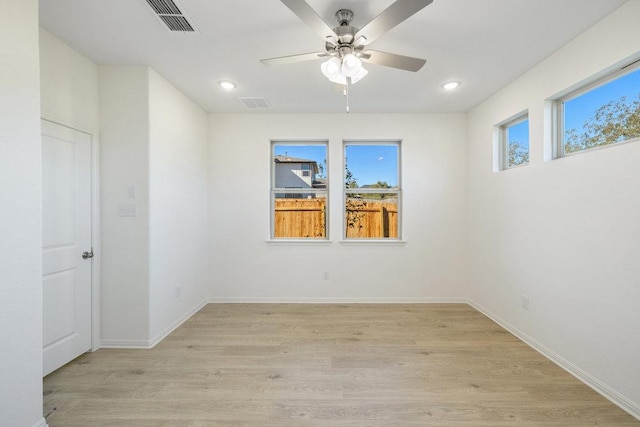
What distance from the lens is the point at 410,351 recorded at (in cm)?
260

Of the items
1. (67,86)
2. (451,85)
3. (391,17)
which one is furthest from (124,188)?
(451,85)

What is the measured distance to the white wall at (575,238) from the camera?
6.08ft

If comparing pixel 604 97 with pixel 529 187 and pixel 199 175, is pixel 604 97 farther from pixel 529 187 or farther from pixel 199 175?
pixel 199 175

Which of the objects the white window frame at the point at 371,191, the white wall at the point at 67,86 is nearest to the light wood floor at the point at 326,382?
the white window frame at the point at 371,191

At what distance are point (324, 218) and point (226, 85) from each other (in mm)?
2105

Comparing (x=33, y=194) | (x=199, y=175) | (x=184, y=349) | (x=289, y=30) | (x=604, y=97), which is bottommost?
(x=184, y=349)

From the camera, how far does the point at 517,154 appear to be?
3.10 metres

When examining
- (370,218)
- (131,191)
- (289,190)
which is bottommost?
(370,218)

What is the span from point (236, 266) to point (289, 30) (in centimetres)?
295

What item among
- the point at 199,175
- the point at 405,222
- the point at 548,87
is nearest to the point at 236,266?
the point at 199,175

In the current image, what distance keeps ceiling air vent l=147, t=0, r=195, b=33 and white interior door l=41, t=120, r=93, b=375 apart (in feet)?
4.10

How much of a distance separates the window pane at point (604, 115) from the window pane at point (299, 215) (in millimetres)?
2755

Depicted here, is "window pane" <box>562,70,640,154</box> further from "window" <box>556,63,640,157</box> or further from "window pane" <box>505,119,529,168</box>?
"window pane" <box>505,119,529,168</box>

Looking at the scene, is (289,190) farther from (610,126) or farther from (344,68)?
(610,126)
